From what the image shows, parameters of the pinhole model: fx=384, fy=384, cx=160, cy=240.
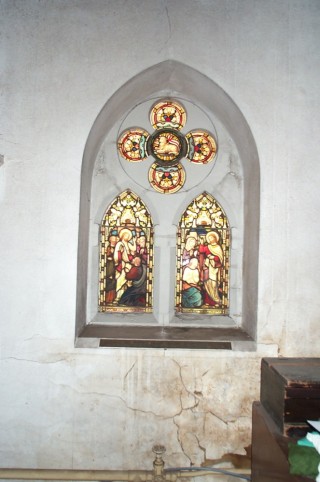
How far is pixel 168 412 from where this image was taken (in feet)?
10.1

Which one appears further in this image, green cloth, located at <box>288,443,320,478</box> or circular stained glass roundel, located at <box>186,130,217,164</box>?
circular stained glass roundel, located at <box>186,130,217,164</box>

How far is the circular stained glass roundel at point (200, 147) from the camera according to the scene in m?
3.78

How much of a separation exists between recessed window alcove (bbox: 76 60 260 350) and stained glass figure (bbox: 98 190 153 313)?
0.14 ft

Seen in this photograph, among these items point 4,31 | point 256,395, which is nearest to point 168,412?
point 256,395

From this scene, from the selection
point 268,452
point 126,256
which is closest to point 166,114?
point 126,256

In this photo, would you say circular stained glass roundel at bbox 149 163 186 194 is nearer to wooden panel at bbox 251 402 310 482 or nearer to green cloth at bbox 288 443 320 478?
wooden panel at bbox 251 402 310 482

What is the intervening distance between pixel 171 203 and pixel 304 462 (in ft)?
8.11

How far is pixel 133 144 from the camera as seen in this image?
3781 millimetres

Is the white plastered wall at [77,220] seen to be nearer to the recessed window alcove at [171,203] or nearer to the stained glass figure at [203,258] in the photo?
the recessed window alcove at [171,203]

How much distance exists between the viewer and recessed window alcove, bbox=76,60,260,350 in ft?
11.2

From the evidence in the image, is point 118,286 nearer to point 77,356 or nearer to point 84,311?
point 84,311

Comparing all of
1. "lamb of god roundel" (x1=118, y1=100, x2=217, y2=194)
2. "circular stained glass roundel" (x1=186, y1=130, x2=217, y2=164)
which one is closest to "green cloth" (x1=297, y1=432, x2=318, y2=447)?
"lamb of god roundel" (x1=118, y1=100, x2=217, y2=194)

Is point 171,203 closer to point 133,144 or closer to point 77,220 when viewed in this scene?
point 133,144

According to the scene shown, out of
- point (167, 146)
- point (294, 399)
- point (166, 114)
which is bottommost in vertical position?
point (294, 399)
